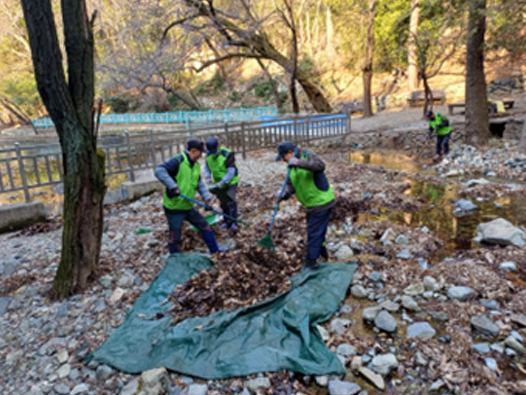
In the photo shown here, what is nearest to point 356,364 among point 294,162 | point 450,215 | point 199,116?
point 294,162

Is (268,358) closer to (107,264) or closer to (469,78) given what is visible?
(107,264)

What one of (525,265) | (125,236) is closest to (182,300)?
(125,236)

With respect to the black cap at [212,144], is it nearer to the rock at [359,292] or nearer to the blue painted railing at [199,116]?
the rock at [359,292]

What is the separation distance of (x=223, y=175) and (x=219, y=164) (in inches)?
8.0

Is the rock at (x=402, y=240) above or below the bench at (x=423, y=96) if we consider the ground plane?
below

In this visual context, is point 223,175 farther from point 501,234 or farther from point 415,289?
point 501,234

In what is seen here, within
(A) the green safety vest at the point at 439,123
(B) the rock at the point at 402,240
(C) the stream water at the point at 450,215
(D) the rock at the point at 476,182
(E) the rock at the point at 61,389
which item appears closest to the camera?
(E) the rock at the point at 61,389

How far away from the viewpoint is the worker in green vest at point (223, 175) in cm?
530

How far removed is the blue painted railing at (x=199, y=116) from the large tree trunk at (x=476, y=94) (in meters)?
12.5

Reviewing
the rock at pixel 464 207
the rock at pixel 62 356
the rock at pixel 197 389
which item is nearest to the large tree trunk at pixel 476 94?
the rock at pixel 464 207

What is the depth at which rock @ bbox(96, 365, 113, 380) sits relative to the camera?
9.02 ft

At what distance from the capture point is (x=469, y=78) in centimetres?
1028

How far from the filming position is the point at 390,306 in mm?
3422

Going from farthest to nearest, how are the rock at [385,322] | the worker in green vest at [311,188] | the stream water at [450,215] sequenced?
the stream water at [450,215] → the worker in green vest at [311,188] → the rock at [385,322]
